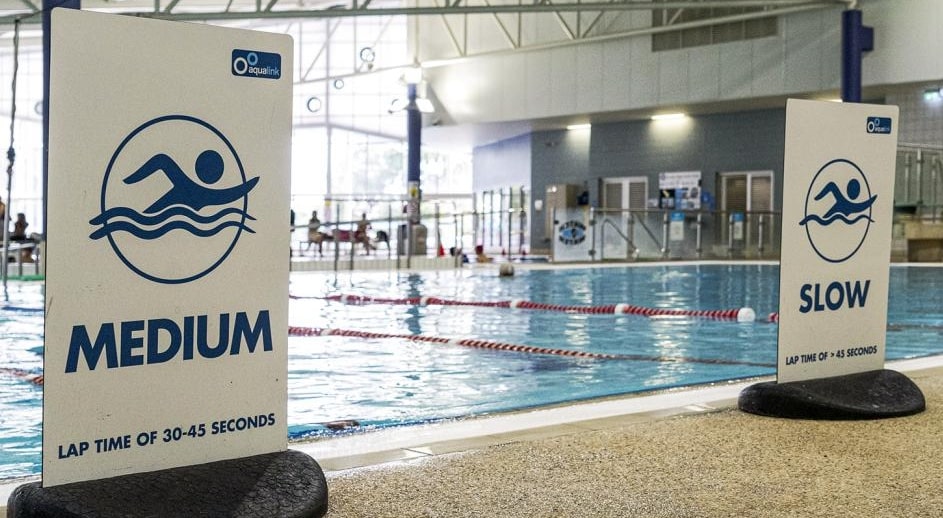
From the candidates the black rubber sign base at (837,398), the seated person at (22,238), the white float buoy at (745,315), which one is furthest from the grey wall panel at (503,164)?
the black rubber sign base at (837,398)

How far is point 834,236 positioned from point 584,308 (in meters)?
5.78

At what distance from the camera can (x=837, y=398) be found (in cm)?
403

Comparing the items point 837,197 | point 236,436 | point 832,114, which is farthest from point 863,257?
point 236,436

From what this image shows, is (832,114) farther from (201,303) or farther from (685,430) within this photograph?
(201,303)

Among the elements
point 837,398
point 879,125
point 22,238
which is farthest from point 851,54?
point 837,398

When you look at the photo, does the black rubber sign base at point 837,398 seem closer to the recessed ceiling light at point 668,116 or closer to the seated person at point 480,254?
the seated person at point 480,254

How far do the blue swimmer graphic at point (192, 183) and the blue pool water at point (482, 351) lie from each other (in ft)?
5.11

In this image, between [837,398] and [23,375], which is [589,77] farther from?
[837,398]

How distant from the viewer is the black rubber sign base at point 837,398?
398 cm

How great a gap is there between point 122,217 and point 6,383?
3606mm

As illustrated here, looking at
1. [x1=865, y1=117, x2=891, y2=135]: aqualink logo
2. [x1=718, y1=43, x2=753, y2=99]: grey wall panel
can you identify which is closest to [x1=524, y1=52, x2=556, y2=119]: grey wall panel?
[x1=718, y1=43, x2=753, y2=99]: grey wall panel

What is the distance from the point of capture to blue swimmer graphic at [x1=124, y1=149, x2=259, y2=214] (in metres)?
2.46

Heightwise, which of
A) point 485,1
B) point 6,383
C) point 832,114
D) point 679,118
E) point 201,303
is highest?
point 485,1

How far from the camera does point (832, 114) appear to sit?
412cm
